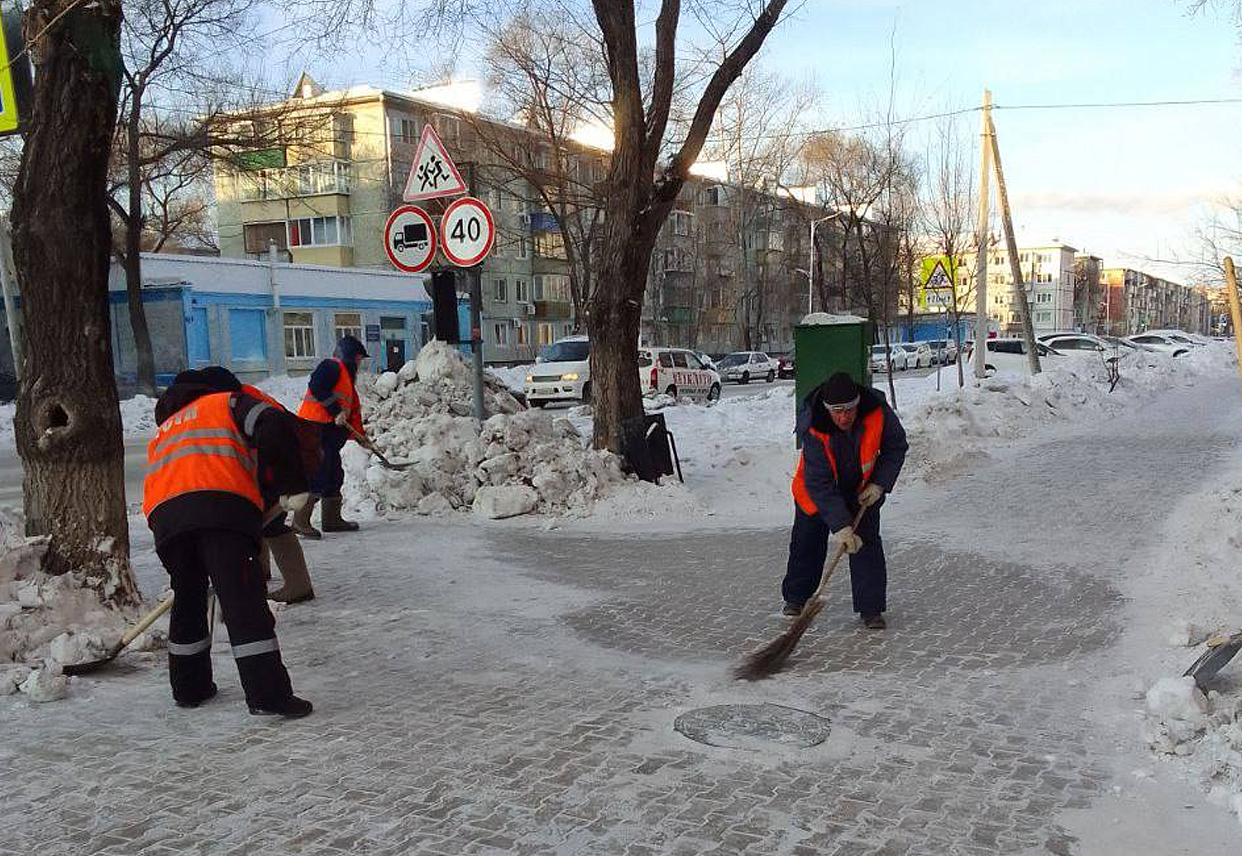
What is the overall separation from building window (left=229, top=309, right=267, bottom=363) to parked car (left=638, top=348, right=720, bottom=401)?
57.7 feet

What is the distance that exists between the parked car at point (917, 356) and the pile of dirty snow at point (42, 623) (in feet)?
147

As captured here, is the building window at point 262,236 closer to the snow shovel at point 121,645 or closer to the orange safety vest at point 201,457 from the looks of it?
the snow shovel at point 121,645

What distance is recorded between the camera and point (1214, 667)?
4262 mm

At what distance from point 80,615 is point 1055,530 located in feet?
22.9

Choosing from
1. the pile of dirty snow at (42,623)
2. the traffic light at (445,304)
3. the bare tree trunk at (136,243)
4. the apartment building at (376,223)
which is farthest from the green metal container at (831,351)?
the apartment building at (376,223)

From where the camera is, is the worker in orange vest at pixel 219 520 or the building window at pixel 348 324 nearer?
the worker in orange vest at pixel 219 520

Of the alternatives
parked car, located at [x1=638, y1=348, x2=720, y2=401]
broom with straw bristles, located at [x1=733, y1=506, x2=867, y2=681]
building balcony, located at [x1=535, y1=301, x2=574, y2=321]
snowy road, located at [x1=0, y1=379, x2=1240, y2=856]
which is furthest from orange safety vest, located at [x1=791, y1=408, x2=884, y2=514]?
building balcony, located at [x1=535, y1=301, x2=574, y2=321]

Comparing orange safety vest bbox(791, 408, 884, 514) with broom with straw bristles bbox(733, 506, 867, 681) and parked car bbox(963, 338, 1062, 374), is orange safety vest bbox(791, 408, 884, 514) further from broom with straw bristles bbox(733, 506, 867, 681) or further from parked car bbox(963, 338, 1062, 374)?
parked car bbox(963, 338, 1062, 374)

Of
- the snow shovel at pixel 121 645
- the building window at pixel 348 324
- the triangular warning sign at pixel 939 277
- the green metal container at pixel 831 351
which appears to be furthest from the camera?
the building window at pixel 348 324

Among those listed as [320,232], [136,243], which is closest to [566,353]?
[136,243]

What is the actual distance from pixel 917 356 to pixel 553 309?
18571 mm

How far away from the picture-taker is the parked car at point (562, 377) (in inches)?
897

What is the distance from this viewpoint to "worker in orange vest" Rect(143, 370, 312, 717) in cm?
420

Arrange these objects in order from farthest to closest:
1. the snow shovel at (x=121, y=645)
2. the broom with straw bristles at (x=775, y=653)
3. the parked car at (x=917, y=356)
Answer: the parked car at (x=917, y=356) < the broom with straw bristles at (x=775, y=653) < the snow shovel at (x=121, y=645)
